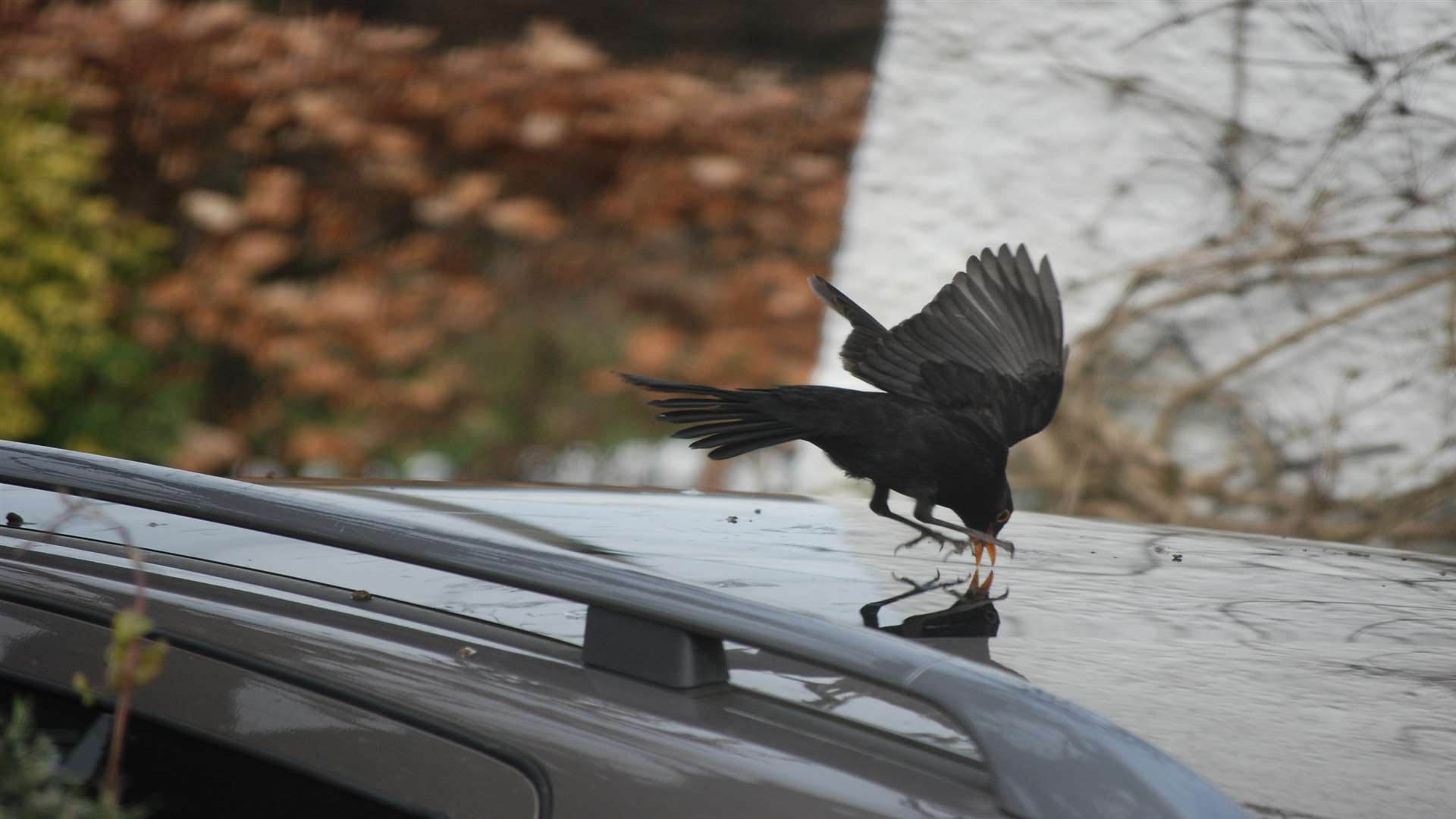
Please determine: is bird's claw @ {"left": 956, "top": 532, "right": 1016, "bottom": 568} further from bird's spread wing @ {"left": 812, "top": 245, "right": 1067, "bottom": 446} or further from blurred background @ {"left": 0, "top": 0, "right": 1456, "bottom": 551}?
blurred background @ {"left": 0, "top": 0, "right": 1456, "bottom": 551}

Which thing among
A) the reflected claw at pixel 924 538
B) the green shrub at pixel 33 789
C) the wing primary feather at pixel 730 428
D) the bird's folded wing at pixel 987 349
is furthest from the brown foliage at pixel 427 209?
the green shrub at pixel 33 789

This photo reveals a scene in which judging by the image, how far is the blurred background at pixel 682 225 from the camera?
484 cm

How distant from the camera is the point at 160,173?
5.68 metres

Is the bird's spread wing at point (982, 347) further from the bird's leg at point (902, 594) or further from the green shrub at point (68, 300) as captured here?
the green shrub at point (68, 300)

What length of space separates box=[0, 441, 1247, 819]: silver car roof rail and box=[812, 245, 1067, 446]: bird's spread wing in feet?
2.98

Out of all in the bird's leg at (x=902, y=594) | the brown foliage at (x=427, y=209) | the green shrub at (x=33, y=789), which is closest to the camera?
the green shrub at (x=33, y=789)

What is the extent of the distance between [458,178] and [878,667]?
16.4 ft

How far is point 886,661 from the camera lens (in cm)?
81

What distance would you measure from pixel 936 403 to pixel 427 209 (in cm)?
406

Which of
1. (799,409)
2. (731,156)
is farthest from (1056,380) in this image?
(731,156)

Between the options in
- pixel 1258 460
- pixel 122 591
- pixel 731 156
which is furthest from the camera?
pixel 731 156

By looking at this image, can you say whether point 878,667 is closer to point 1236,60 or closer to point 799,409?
point 799,409

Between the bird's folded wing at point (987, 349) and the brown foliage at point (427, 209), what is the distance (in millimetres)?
3496

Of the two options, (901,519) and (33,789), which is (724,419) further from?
(33,789)
